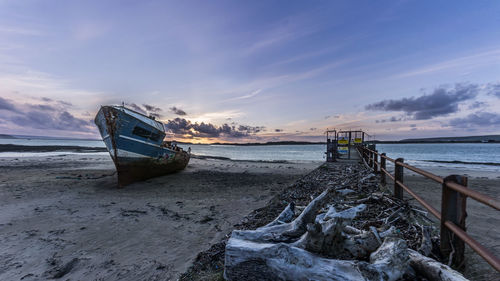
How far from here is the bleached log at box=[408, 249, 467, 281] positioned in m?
1.86

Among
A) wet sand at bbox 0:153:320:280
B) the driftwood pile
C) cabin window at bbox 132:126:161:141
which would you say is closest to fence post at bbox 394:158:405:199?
the driftwood pile

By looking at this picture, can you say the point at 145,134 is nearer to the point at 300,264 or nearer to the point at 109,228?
the point at 109,228

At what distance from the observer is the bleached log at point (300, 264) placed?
6.37ft

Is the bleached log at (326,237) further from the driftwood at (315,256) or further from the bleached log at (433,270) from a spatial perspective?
the bleached log at (433,270)

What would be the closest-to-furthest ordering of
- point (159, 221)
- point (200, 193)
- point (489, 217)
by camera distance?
point (489, 217) → point (159, 221) → point (200, 193)

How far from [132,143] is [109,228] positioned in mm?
6556

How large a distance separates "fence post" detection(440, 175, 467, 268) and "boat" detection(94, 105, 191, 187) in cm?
1163

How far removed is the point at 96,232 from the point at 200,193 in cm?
468

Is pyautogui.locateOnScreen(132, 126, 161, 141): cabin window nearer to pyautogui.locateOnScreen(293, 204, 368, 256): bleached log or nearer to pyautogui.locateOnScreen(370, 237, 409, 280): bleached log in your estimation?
pyautogui.locateOnScreen(293, 204, 368, 256): bleached log

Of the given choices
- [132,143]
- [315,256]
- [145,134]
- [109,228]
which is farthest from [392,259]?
[145,134]

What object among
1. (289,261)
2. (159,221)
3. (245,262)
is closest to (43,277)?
(159,221)

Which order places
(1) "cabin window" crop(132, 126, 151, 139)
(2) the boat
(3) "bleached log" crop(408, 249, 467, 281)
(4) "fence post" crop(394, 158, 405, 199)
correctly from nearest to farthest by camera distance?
(3) "bleached log" crop(408, 249, 467, 281) < (4) "fence post" crop(394, 158, 405, 199) < (2) the boat < (1) "cabin window" crop(132, 126, 151, 139)

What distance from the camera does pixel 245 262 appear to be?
231cm

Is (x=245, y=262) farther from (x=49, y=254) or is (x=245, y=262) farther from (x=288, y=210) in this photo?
(x=49, y=254)
